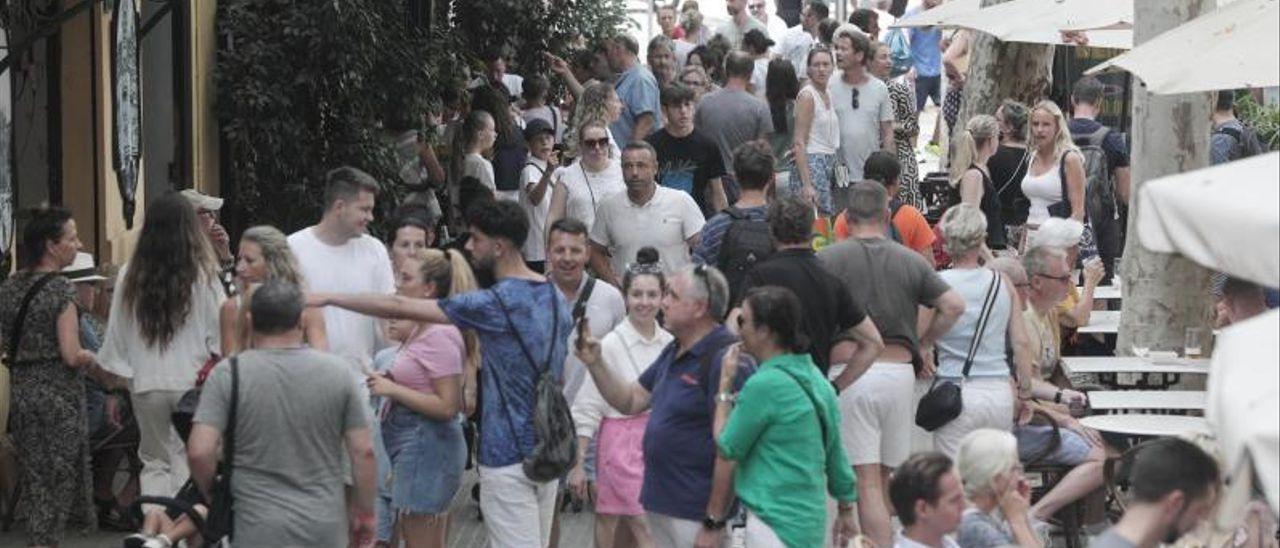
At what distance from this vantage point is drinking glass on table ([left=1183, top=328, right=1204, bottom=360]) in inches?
515

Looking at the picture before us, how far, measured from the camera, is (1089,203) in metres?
17.0

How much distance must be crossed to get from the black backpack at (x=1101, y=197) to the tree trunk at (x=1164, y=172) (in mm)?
3272

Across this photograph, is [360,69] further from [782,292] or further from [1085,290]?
[782,292]

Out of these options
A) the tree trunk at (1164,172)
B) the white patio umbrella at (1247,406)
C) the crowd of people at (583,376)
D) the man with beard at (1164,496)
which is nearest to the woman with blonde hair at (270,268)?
the crowd of people at (583,376)

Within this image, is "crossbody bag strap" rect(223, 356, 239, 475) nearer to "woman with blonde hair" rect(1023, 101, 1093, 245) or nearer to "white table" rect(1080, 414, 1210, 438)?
"white table" rect(1080, 414, 1210, 438)

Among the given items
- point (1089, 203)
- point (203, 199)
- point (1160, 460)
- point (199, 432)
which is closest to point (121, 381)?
point (203, 199)

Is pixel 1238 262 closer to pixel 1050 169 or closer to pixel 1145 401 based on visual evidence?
pixel 1145 401

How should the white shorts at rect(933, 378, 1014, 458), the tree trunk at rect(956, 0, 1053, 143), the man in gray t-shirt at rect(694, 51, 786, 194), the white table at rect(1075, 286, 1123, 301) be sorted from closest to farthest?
the white shorts at rect(933, 378, 1014, 458) < the white table at rect(1075, 286, 1123, 301) < the man in gray t-shirt at rect(694, 51, 786, 194) < the tree trunk at rect(956, 0, 1053, 143)

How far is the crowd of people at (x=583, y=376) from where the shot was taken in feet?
29.1

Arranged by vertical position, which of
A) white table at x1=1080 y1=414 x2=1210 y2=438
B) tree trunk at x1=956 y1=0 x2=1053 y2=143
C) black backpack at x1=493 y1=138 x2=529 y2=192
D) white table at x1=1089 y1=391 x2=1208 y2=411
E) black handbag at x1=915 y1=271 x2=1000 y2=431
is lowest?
white table at x1=1080 y1=414 x2=1210 y2=438

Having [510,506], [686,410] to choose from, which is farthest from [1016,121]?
[686,410]

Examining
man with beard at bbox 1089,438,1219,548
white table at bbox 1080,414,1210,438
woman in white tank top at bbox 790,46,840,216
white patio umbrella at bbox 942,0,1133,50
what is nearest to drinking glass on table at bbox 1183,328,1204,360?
white table at bbox 1080,414,1210,438

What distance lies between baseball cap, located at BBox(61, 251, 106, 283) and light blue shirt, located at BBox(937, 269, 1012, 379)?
4.11 m

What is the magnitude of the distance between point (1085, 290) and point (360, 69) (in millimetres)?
5376
